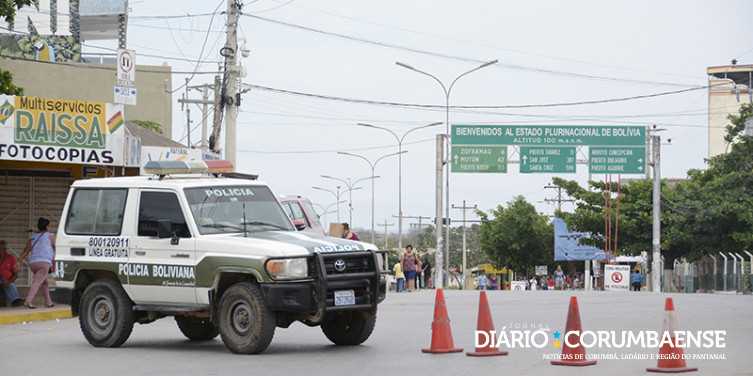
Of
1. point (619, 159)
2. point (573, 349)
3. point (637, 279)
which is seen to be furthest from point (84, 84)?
point (573, 349)

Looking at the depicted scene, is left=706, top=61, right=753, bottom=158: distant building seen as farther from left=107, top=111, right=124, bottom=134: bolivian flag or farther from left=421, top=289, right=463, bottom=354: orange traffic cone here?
left=421, top=289, right=463, bottom=354: orange traffic cone

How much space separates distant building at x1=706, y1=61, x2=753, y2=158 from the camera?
75.8 metres

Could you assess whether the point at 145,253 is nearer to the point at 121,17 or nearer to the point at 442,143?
the point at 121,17

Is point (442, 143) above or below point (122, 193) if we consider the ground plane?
above

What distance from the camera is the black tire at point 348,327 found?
12.7 meters

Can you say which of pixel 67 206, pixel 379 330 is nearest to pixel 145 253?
pixel 67 206

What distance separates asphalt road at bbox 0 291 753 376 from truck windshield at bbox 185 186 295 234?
157 centimetres

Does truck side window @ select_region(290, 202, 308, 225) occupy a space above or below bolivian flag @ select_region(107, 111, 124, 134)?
below

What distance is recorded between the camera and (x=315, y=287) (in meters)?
11.5

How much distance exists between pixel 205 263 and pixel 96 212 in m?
2.21

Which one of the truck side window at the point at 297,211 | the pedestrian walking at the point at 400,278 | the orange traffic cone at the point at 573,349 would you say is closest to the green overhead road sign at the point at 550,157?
the pedestrian walking at the point at 400,278

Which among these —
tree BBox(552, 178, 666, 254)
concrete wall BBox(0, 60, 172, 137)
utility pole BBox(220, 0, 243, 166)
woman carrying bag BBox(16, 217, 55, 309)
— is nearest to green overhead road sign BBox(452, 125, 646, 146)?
tree BBox(552, 178, 666, 254)

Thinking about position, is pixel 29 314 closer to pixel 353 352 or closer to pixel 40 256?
pixel 40 256

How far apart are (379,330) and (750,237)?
1462 inches
